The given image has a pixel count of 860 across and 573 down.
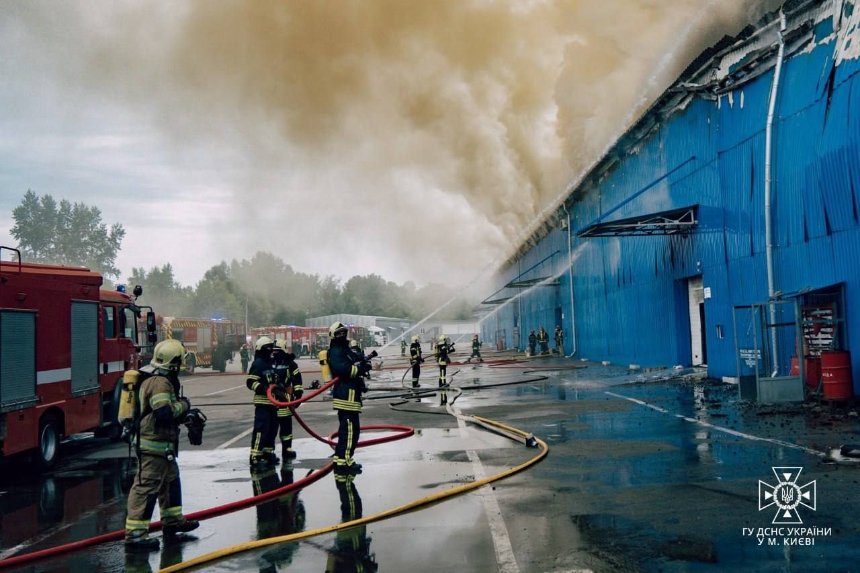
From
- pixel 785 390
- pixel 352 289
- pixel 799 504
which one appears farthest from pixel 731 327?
pixel 352 289

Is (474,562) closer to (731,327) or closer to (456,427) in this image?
(456,427)

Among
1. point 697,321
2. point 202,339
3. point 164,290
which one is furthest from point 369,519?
point 164,290

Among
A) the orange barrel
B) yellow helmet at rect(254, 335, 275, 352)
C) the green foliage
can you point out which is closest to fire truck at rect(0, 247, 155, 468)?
yellow helmet at rect(254, 335, 275, 352)

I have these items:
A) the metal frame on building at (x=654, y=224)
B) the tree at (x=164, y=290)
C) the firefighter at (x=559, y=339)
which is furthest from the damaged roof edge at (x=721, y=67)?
the tree at (x=164, y=290)

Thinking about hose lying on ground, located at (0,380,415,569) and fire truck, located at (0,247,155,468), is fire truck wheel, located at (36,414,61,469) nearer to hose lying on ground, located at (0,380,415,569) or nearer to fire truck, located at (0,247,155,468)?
fire truck, located at (0,247,155,468)

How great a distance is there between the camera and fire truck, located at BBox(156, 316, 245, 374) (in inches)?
1378

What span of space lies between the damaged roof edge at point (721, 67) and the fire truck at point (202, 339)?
2305cm

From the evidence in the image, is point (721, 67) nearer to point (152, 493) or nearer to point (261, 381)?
point (261, 381)

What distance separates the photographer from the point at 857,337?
12.4 metres

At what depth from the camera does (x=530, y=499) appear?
6.67 m

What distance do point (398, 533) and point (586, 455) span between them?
3846 mm

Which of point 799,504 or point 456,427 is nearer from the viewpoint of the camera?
point 799,504

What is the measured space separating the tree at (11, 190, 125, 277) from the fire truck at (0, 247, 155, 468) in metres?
72.1

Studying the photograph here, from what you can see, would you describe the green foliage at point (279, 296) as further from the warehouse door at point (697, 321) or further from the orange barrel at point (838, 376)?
the orange barrel at point (838, 376)
